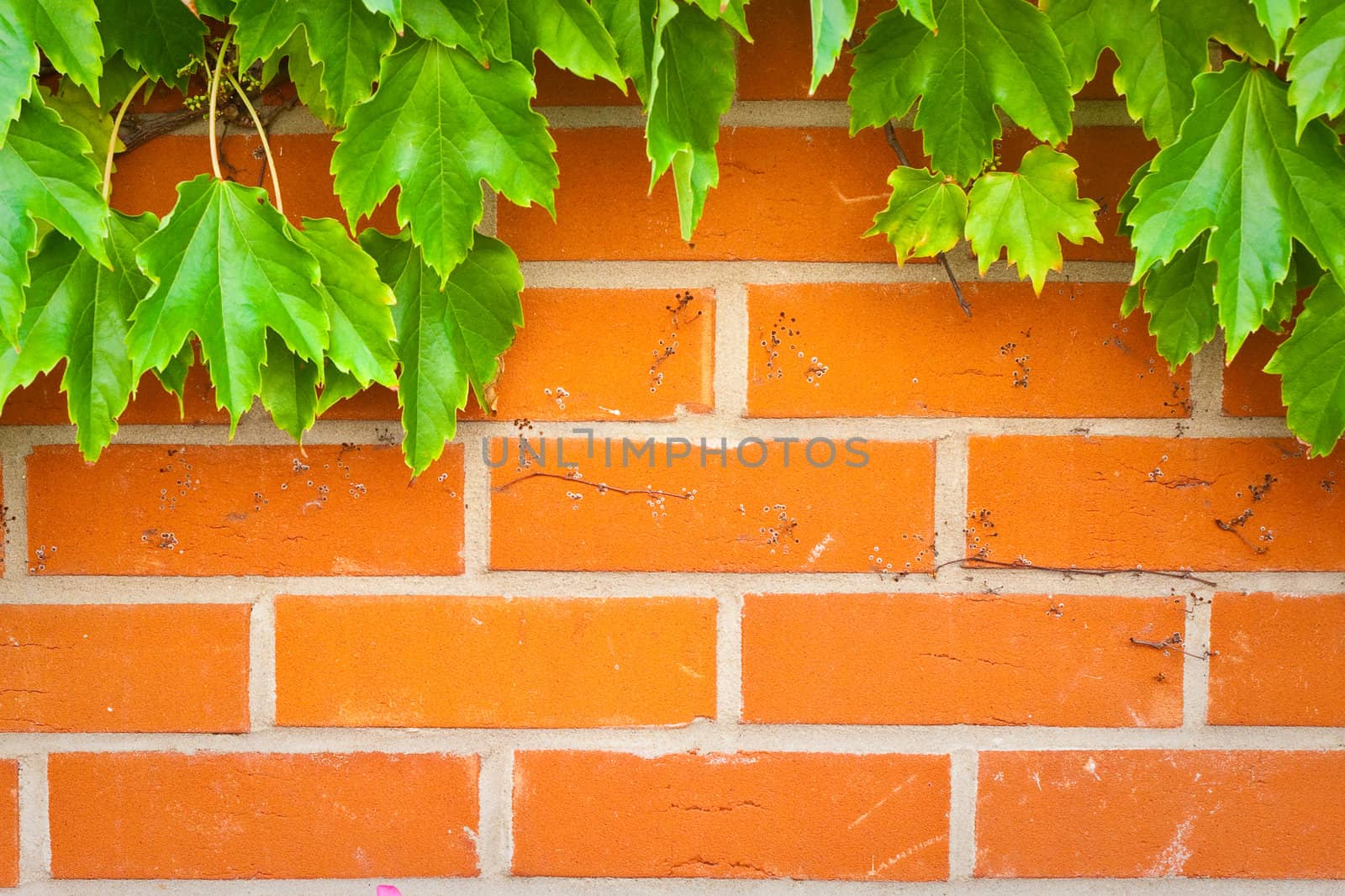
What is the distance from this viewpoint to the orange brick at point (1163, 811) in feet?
2.25

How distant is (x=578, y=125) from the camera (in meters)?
0.66

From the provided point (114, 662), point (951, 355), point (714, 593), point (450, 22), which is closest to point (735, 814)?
point (714, 593)

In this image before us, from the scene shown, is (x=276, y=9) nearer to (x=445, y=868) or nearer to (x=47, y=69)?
(x=47, y=69)

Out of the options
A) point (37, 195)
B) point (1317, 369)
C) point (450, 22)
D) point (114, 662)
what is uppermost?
point (450, 22)

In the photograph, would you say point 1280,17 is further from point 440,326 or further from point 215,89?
point 215,89

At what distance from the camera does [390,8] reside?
0.50 meters

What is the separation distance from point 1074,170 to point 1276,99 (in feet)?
0.40

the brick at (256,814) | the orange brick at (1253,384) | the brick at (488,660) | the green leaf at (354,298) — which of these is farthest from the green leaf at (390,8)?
the orange brick at (1253,384)

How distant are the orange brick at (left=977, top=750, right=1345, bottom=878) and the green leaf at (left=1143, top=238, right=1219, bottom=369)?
1.02ft

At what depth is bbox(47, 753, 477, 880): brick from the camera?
69cm

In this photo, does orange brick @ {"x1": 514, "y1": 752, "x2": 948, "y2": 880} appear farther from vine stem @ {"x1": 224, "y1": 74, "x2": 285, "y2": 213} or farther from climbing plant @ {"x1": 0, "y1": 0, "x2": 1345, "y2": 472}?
vine stem @ {"x1": 224, "y1": 74, "x2": 285, "y2": 213}

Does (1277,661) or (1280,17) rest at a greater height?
(1280,17)

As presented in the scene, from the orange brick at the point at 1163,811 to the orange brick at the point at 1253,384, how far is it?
260mm

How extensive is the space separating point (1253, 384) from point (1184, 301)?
0.34 ft
